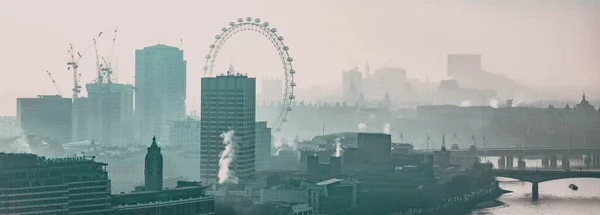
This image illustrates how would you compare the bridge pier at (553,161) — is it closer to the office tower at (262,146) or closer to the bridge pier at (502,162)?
the bridge pier at (502,162)

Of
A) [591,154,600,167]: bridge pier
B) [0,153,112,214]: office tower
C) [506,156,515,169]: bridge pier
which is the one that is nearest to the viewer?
[0,153,112,214]: office tower

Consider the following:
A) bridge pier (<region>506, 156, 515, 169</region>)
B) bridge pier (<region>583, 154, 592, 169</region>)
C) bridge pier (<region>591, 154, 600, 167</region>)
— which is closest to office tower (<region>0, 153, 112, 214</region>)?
bridge pier (<region>506, 156, 515, 169</region>)

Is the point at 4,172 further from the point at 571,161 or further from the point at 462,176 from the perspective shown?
the point at 571,161

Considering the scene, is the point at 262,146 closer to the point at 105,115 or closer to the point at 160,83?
the point at 105,115

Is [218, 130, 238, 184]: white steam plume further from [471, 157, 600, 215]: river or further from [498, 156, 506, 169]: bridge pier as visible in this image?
[498, 156, 506, 169]: bridge pier

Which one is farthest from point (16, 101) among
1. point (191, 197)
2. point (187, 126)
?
point (191, 197)

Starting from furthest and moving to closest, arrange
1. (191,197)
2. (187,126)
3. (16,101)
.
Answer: (16,101) → (187,126) → (191,197)
